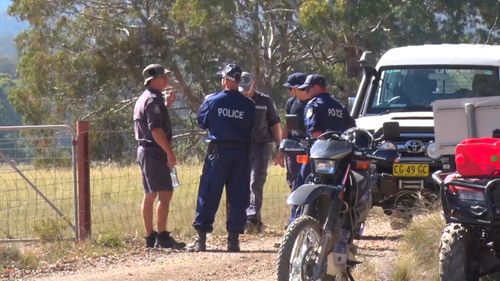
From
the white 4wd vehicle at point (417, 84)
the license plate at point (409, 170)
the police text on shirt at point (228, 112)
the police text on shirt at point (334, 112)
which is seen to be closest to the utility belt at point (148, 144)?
the police text on shirt at point (228, 112)

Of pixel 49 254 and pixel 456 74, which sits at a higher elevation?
pixel 456 74

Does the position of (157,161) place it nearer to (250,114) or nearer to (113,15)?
(250,114)

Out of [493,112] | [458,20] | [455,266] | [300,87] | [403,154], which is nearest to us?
[455,266]

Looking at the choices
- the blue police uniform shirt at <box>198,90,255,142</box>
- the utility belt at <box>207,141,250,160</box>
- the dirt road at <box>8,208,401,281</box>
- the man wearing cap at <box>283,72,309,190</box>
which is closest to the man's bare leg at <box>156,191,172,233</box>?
the dirt road at <box>8,208,401,281</box>

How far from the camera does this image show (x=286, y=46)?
3469 cm

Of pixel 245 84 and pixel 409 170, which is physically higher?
pixel 245 84

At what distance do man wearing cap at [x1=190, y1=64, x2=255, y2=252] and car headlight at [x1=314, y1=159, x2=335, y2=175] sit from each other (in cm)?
308

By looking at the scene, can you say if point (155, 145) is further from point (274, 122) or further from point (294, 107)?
point (274, 122)

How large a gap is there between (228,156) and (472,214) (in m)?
4.10

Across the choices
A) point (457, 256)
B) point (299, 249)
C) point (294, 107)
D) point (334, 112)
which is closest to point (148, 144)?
point (294, 107)

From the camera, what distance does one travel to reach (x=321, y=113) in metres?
9.11

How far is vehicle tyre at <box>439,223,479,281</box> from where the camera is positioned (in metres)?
6.59

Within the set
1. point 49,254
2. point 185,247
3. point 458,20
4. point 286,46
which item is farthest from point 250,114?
point 286,46

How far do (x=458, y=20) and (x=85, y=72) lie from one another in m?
12.9
